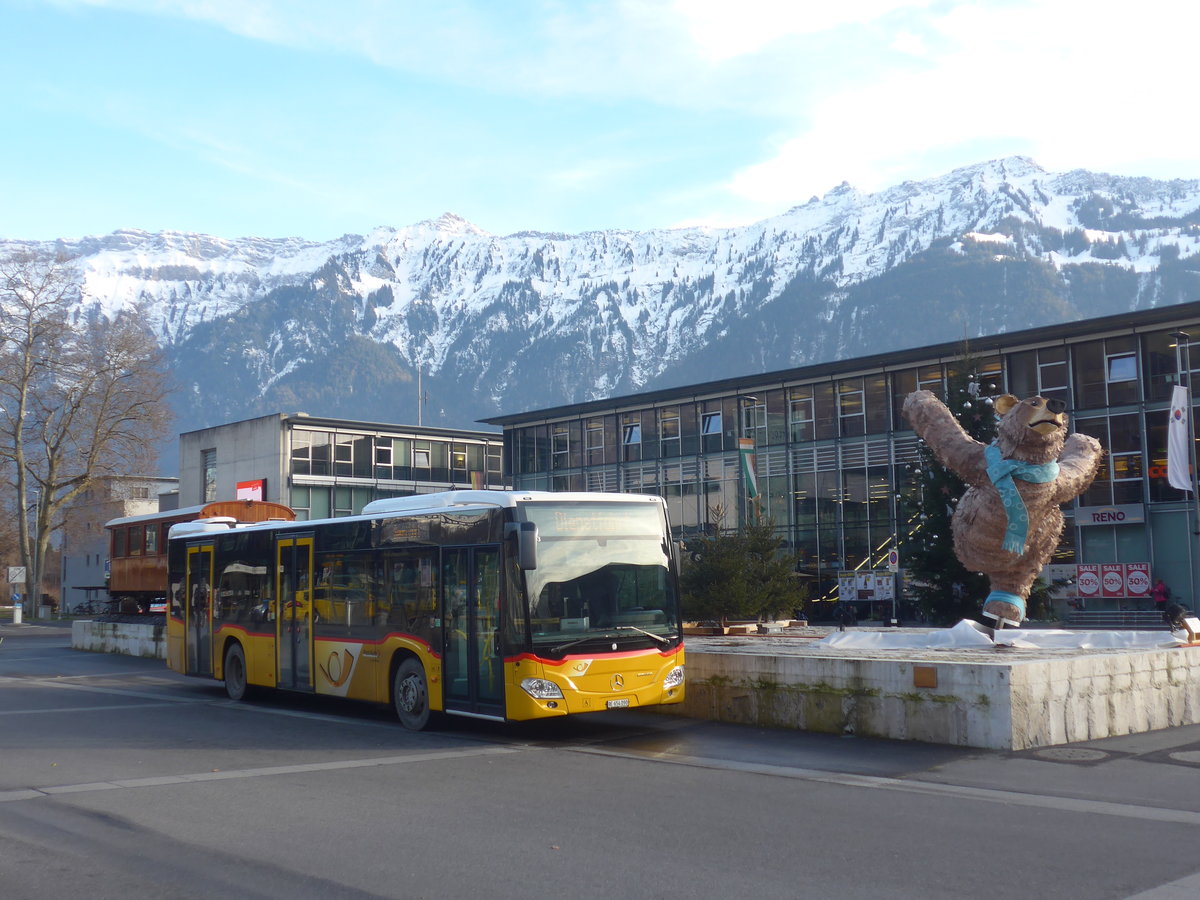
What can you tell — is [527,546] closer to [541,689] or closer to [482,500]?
[482,500]

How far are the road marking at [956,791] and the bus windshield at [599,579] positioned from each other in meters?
1.53

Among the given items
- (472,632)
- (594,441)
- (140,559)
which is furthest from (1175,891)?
(594,441)

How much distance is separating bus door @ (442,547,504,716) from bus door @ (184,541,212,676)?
24.9 feet

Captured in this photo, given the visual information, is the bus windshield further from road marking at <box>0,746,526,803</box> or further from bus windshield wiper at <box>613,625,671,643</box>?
road marking at <box>0,746,526,803</box>

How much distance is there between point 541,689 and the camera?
487 inches

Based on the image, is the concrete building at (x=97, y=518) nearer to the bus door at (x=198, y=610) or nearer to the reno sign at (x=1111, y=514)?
the bus door at (x=198, y=610)

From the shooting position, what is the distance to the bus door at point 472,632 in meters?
12.8

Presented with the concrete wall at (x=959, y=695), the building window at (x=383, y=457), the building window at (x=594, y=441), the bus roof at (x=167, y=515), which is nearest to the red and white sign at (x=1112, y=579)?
the concrete wall at (x=959, y=695)

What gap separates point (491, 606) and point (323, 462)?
169 feet

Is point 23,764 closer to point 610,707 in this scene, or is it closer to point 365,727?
point 365,727

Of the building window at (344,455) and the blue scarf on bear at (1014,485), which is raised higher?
the building window at (344,455)

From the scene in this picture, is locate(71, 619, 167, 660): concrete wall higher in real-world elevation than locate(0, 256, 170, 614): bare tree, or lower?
lower

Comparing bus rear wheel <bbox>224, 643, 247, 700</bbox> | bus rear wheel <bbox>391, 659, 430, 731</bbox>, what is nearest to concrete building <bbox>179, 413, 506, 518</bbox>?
bus rear wheel <bbox>224, 643, 247, 700</bbox>

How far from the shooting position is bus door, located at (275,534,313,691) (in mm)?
16359
